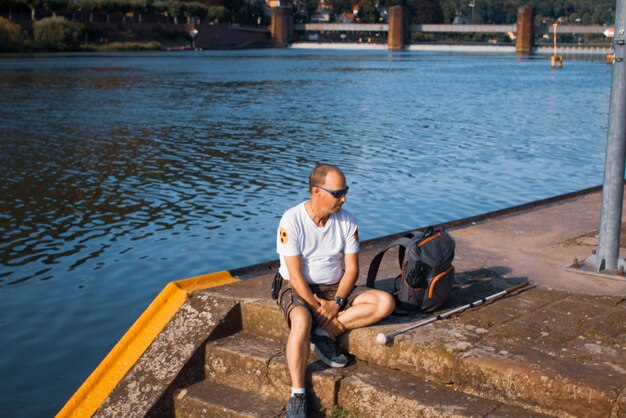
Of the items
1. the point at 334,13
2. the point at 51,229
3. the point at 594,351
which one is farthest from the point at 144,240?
the point at 334,13

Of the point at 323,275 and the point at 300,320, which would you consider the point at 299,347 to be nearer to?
the point at 300,320

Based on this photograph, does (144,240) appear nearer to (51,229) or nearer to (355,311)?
(51,229)

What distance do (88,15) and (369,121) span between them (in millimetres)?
83004

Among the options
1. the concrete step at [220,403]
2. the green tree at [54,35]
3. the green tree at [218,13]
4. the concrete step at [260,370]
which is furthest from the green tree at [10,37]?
the concrete step at [220,403]

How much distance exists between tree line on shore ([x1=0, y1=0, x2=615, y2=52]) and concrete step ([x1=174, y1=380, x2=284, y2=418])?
72.6 m

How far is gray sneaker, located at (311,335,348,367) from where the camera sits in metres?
4.10

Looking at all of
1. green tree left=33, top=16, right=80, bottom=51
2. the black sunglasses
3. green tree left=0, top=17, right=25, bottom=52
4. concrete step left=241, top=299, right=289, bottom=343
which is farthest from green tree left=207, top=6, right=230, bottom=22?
the black sunglasses

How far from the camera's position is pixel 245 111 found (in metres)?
23.7

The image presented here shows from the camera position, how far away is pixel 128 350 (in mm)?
4617

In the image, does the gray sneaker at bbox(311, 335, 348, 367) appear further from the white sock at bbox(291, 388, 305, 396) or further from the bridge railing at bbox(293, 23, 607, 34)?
the bridge railing at bbox(293, 23, 607, 34)

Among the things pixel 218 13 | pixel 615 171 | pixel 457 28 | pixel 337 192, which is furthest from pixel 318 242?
pixel 218 13

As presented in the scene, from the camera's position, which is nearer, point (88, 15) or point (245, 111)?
point (245, 111)

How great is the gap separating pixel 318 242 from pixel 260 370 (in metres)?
0.67

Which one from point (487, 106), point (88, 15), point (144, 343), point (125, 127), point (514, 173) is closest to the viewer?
point (144, 343)
